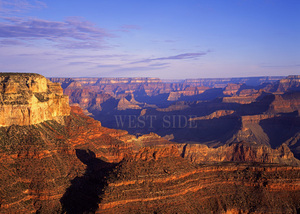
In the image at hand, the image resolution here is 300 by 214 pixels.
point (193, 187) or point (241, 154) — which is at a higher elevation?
point (193, 187)

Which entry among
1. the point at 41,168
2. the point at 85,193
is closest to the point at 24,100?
the point at 41,168

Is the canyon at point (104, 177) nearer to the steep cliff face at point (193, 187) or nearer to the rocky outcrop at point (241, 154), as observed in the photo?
the steep cliff face at point (193, 187)

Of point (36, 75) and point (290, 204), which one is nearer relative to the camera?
point (290, 204)

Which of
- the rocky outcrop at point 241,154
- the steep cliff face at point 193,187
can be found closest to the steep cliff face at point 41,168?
the steep cliff face at point 193,187

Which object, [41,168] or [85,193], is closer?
[85,193]

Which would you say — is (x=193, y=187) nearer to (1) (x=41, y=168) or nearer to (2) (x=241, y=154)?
(1) (x=41, y=168)

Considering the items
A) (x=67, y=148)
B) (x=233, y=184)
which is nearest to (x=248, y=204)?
(x=233, y=184)

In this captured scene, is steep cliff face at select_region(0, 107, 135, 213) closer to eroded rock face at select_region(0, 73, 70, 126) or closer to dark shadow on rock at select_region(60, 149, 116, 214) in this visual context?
dark shadow on rock at select_region(60, 149, 116, 214)

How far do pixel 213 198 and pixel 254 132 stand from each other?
141 m

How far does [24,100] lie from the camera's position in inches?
2820

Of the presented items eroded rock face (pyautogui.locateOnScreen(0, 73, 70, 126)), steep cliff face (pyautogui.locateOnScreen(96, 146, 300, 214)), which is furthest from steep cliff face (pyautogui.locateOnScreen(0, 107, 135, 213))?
steep cliff face (pyautogui.locateOnScreen(96, 146, 300, 214))

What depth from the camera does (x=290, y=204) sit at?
57.5m

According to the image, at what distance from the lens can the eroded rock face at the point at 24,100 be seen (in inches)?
2709

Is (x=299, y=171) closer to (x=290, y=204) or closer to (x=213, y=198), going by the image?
(x=290, y=204)
